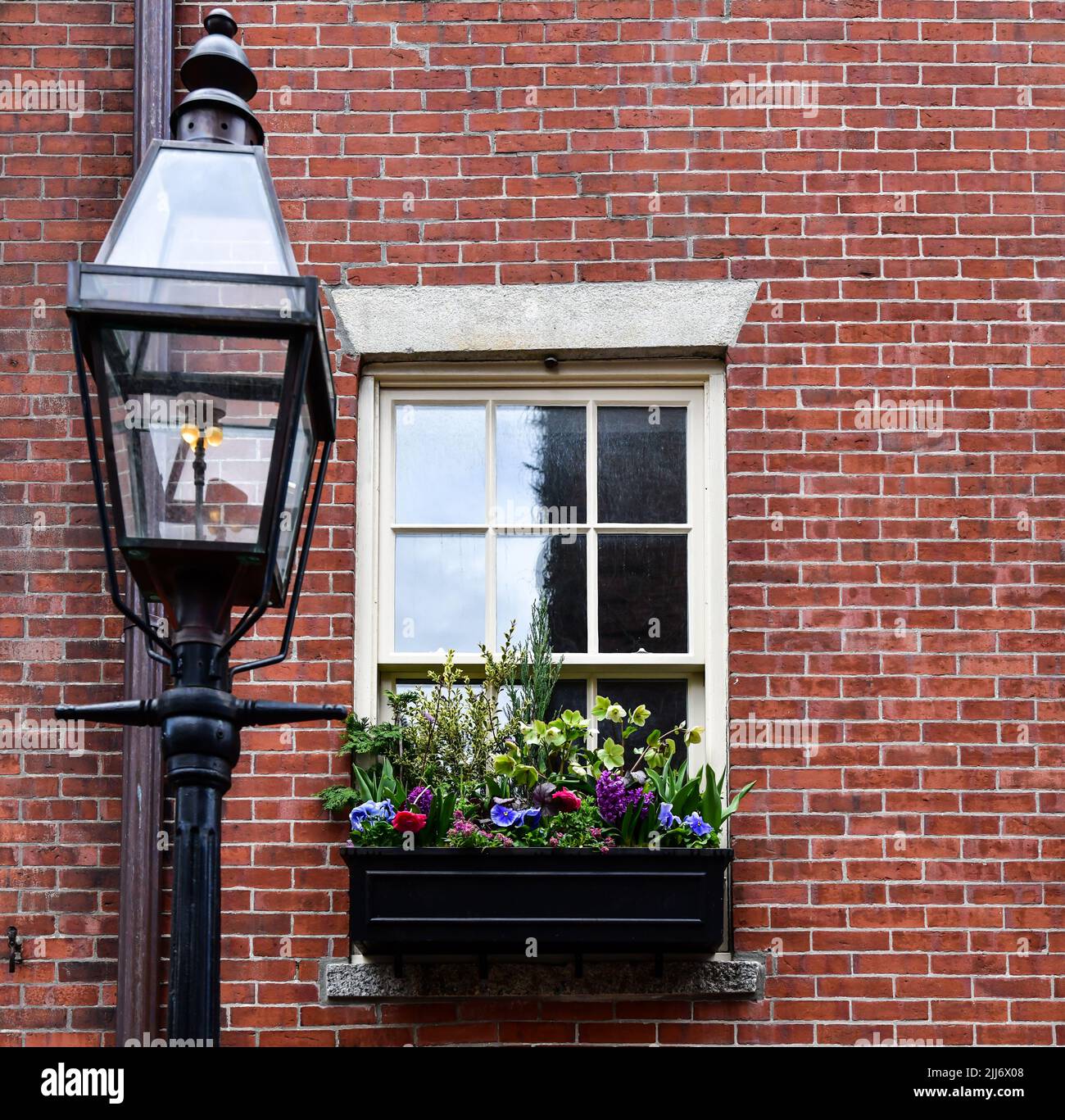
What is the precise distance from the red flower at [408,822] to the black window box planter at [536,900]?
0.25 feet

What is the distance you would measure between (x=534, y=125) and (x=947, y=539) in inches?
87.0

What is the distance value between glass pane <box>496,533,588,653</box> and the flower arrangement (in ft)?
0.41

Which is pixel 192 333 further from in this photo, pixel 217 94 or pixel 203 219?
pixel 217 94

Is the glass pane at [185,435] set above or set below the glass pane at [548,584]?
above

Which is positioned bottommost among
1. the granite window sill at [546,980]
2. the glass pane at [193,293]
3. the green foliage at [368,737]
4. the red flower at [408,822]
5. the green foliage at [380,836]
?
the granite window sill at [546,980]

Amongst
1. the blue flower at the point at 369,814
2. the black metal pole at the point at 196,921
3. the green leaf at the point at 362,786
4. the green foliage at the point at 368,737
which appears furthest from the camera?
the green foliage at the point at 368,737

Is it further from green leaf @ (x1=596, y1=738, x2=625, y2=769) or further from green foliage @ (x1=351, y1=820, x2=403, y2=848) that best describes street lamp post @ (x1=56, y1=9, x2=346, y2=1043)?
green leaf @ (x1=596, y1=738, x2=625, y2=769)

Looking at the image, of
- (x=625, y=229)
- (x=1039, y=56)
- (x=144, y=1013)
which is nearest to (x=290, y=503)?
(x=144, y=1013)

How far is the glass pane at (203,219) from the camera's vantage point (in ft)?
11.1

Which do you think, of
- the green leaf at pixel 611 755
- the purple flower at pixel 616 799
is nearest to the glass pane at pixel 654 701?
the green leaf at pixel 611 755

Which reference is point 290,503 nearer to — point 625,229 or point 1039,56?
point 625,229

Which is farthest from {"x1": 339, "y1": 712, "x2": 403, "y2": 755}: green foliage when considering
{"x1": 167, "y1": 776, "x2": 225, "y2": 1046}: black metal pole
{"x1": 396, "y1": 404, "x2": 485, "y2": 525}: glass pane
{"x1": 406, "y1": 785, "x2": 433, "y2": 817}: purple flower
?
{"x1": 167, "y1": 776, "x2": 225, "y2": 1046}: black metal pole

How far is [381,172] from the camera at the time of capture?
602 centimetres

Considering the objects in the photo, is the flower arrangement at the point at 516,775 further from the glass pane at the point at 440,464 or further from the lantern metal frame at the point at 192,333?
the lantern metal frame at the point at 192,333
